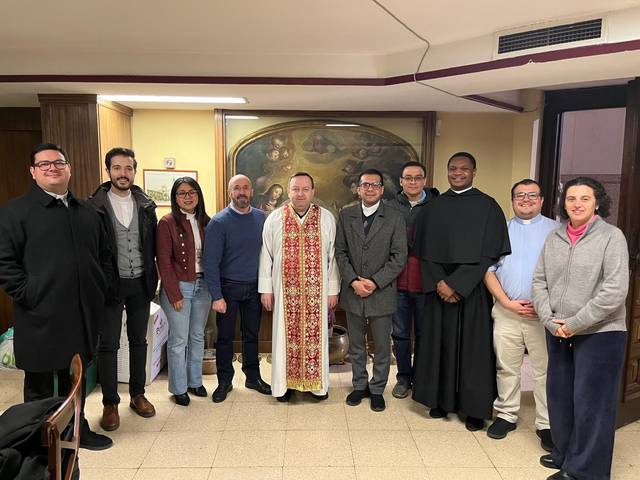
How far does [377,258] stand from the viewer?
3082 millimetres

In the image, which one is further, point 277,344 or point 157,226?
point 277,344

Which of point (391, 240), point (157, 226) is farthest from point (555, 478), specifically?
point (157, 226)

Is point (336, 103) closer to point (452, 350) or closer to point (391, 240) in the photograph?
point (391, 240)

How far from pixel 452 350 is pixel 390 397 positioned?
2.39 ft

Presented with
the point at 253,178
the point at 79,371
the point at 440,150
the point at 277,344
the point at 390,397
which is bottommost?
the point at 390,397

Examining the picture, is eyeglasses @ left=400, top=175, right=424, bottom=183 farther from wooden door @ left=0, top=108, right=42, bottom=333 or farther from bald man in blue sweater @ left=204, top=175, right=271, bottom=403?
wooden door @ left=0, top=108, right=42, bottom=333

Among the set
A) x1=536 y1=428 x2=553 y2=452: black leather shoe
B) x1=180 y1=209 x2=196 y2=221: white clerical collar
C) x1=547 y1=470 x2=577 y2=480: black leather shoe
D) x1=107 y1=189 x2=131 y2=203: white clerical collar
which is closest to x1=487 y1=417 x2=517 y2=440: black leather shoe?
x1=536 y1=428 x2=553 y2=452: black leather shoe

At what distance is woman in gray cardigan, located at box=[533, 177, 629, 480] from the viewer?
2176 millimetres

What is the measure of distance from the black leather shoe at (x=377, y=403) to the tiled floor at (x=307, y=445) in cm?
4

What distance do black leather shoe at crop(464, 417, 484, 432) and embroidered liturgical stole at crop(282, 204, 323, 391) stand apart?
1.00 meters

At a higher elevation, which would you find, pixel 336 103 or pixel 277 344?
pixel 336 103

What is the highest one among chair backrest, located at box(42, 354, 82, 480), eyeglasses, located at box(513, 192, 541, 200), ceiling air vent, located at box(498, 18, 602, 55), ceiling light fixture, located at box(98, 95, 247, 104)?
ceiling air vent, located at box(498, 18, 602, 55)

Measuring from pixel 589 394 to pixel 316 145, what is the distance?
304 cm

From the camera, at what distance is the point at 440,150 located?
180 inches
